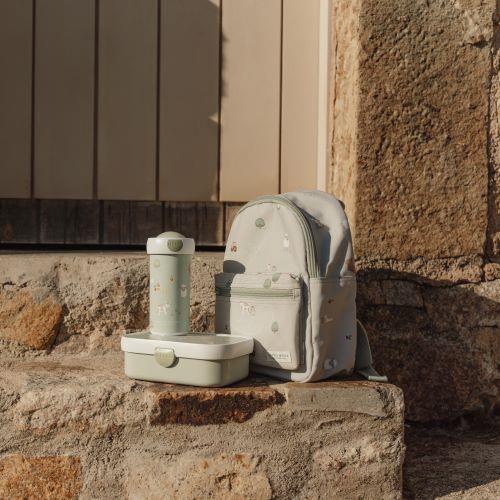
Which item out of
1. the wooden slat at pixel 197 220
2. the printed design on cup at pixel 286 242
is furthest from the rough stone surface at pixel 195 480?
the wooden slat at pixel 197 220

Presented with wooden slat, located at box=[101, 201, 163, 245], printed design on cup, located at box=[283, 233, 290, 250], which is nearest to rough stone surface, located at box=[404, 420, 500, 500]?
printed design on cup, located at box=[283, 233, 290, 250]

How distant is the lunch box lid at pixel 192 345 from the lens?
155 centimetres

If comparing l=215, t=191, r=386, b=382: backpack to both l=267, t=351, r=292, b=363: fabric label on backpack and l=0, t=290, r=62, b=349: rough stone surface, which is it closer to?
l=267, t=351, r=292, b=363: fabric label on backpack

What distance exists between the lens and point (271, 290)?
65.1 inches

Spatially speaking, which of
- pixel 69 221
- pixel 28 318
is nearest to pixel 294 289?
pixel 28 318

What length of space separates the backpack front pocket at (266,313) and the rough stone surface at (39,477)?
1.58ft

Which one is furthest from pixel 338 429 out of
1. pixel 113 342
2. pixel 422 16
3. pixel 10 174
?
pixel 10 174

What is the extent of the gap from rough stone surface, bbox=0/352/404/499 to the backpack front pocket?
0.08 meters

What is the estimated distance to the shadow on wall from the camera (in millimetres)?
2049

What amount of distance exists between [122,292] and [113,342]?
0.14 metres

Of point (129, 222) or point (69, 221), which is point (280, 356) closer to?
point (129, 222)

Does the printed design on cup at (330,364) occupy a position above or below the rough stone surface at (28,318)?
below

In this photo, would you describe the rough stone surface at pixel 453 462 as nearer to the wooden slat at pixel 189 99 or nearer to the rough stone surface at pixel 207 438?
the rough stone surface at pixel 207 438

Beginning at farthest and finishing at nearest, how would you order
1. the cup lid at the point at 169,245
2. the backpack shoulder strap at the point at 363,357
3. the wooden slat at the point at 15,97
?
the wooden slat at the point at 15,97 → the backpack shoulder strap at the point at 363,357 → the cup lid at the point at 169,245
